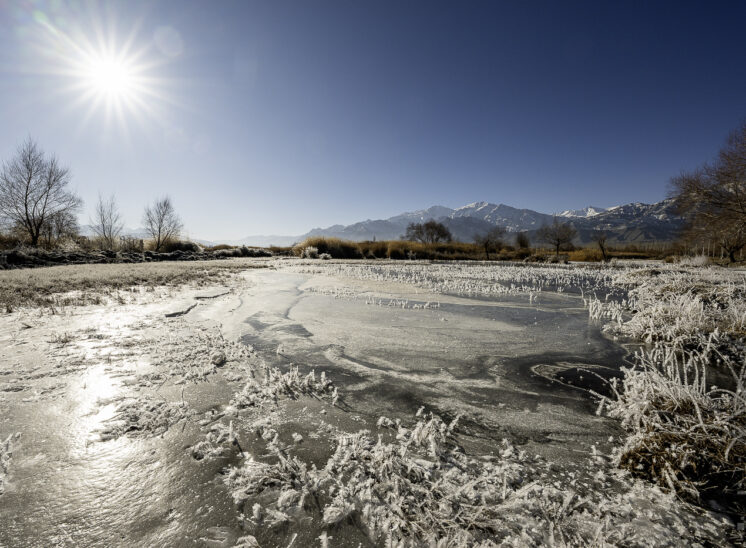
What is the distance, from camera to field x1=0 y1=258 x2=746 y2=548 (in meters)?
1.39

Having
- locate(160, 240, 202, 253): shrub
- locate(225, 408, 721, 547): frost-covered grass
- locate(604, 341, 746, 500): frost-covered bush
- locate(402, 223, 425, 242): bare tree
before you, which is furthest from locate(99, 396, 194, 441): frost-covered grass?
locate(402, 223, 425, 242): bare tree

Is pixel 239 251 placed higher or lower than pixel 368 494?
higher

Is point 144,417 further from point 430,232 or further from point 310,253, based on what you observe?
point 430,232

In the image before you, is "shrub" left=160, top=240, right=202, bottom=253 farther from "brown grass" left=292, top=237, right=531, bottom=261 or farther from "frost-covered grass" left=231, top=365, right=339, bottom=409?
"frost-covered grass" left=231, top=365, right=339, bottom=409

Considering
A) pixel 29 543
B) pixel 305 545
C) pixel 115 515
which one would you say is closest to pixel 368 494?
pixel 305 545

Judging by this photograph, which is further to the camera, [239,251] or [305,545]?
[239,251]

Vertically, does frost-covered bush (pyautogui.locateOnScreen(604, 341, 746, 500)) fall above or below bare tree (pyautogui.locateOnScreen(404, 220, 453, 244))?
below

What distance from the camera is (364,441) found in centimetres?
204

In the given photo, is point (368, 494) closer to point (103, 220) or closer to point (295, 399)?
point (295, 399)

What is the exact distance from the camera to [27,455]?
6.05ft

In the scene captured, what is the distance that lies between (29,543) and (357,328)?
13.4 feet

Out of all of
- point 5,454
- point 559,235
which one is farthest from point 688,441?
point 559,235

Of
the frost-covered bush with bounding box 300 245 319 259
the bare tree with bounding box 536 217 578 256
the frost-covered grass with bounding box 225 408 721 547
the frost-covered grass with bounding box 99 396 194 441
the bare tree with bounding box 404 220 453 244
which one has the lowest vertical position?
the frost-covered grass with bounding box 225 408 721 547

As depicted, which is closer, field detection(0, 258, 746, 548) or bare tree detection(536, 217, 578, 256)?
field detection(0, 258, 746, 548)
